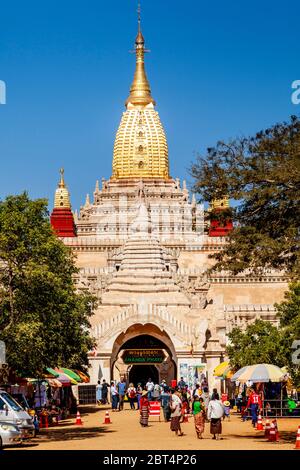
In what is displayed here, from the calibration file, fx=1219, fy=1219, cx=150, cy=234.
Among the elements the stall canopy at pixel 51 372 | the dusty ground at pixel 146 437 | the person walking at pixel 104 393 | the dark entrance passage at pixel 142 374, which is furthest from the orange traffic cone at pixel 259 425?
the dark entrance passage at pixel 142 374

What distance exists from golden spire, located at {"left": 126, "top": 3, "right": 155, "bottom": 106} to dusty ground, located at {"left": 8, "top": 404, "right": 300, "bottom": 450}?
65769mm

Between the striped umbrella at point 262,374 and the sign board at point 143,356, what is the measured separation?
1065 inches

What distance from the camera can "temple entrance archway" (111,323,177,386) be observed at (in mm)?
66125

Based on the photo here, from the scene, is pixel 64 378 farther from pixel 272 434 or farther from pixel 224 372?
pixel 272 434

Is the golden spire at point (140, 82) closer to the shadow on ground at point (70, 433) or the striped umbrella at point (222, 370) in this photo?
the striped umbrella at point (222, 370)

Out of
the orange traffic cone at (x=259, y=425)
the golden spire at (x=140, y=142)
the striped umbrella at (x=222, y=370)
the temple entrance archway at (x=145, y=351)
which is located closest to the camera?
the orange traffic cone at (x=259, y=425)

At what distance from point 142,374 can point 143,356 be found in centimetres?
1161

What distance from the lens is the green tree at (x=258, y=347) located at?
45594 mm

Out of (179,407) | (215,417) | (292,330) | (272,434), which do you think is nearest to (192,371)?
(292,330)

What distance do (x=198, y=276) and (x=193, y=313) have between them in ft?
51.8

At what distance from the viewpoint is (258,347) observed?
47.5m
